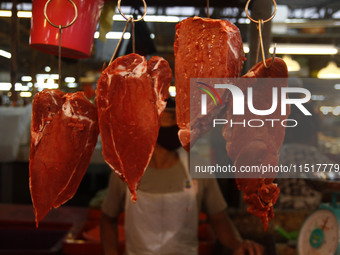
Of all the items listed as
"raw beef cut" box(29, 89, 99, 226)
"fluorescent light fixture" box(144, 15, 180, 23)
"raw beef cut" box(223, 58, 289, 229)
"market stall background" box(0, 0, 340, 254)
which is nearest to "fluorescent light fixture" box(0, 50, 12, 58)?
"market stall background" box(0, 0, 340, 254)

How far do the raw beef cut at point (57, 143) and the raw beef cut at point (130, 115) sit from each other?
0.09 meters

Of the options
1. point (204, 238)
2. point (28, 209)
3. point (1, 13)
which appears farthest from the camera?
point (28, 209)

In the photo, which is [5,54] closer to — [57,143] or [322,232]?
[57,143]

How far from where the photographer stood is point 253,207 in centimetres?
90

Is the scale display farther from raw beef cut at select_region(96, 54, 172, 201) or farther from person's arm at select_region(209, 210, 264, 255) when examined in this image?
raw beef cut at select_region(96, 54, 172, 201)

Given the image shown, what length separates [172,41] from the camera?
1996mm

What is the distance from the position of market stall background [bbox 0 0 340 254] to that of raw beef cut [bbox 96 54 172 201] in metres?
0.37

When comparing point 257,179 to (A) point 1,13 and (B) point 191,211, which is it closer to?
(B) point 191,211

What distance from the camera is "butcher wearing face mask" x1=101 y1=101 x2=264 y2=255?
2312 mm

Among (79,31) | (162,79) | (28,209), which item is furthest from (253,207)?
(28,209)

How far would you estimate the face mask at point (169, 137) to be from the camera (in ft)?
6.30

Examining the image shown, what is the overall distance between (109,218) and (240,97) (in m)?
1.75

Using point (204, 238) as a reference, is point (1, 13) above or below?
above

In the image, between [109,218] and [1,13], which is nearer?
[1,13]
